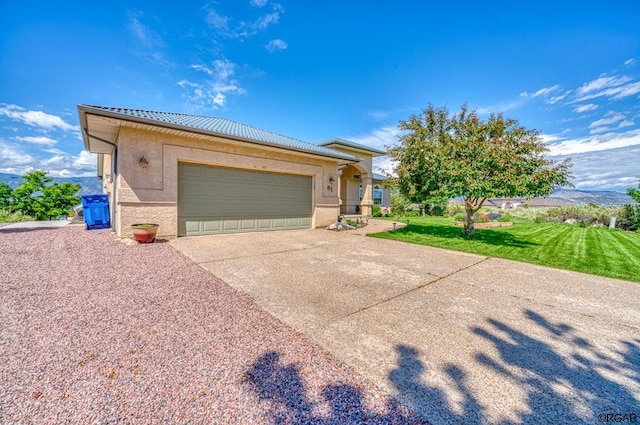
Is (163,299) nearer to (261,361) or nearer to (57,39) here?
(261,361)

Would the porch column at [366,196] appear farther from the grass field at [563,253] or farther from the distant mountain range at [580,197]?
the distant mountain range at [580,197]

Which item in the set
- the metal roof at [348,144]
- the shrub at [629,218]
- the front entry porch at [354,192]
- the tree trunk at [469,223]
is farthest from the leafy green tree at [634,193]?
the front entry porch at [354,192]

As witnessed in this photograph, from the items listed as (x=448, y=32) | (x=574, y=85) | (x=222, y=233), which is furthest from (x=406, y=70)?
(x=222, y=233)

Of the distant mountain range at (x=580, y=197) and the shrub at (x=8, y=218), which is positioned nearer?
the shrub at (x=8, y=218)

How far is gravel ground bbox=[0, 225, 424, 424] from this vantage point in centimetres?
162

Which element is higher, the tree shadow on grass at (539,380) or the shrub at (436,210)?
the shrub at (436,210)

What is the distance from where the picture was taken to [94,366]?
79.4 inches

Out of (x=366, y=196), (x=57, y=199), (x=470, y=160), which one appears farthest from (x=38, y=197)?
(x=470, y=160)

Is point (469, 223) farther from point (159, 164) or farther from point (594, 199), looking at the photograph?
point (594, 199)

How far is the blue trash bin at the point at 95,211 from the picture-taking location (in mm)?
10305

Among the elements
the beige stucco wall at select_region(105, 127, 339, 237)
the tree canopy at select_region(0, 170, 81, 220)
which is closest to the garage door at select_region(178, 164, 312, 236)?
the beige stucco wall at select_region(105, 127, 339, 237)

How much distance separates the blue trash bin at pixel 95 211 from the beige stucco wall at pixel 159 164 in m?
3.49

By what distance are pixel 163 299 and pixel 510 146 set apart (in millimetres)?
10043

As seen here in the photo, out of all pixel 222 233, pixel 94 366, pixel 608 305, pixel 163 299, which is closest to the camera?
pixel 94 366
